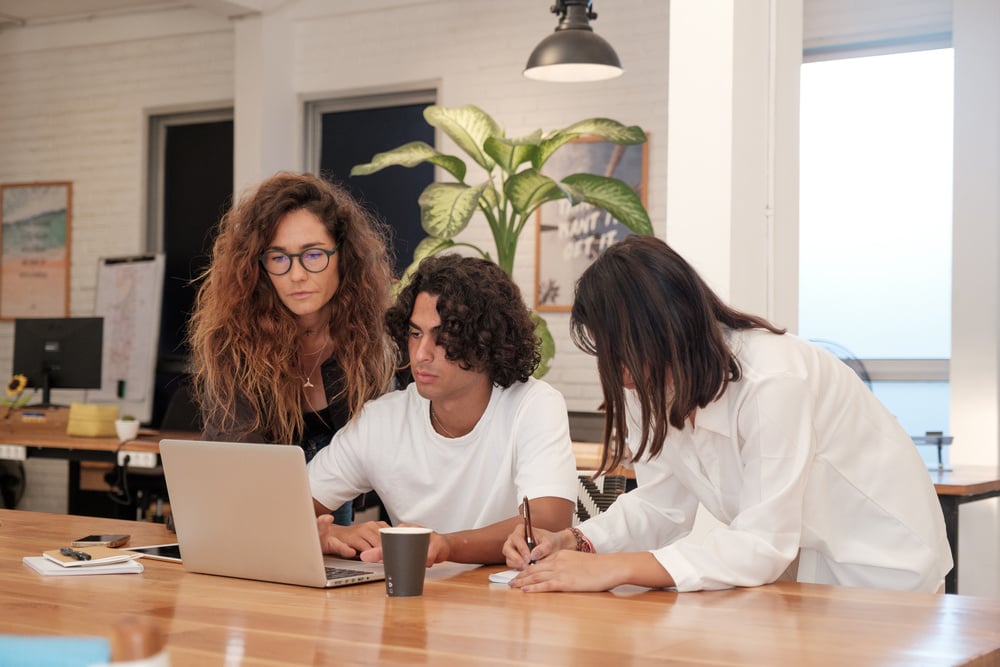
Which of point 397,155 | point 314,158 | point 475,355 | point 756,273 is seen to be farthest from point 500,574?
point 314,158

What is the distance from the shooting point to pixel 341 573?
1.83 metres

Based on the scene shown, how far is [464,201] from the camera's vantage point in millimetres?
4418

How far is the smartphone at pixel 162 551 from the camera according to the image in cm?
203

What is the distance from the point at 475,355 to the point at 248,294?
0.54 metres

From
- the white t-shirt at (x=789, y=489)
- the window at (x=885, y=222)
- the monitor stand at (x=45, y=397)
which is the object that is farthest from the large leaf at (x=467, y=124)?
the white t-shirt at (x=789, y=489)

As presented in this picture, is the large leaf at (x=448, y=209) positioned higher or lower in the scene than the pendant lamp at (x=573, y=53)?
lower

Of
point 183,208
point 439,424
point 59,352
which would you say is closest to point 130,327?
point 183,208

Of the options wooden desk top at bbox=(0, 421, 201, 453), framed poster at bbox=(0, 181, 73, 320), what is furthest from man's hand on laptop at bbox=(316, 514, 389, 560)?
framed poster at bbox=(0, 181, 73, 320)

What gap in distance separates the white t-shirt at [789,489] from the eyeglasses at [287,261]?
82 cm

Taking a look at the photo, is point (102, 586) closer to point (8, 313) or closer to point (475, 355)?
point (475, 355)

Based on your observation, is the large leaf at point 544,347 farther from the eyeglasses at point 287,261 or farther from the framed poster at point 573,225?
the eyeglasses at point 287,261

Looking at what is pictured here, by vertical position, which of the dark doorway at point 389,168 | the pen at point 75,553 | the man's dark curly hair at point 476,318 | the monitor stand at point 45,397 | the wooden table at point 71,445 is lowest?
the wooden table at point 71,445

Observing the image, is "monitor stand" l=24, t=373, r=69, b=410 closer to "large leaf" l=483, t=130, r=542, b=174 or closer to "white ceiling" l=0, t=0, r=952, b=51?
"large leaf" l=483, t=130, r=542, b=174

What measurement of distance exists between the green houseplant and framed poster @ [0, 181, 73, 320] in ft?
12.8
